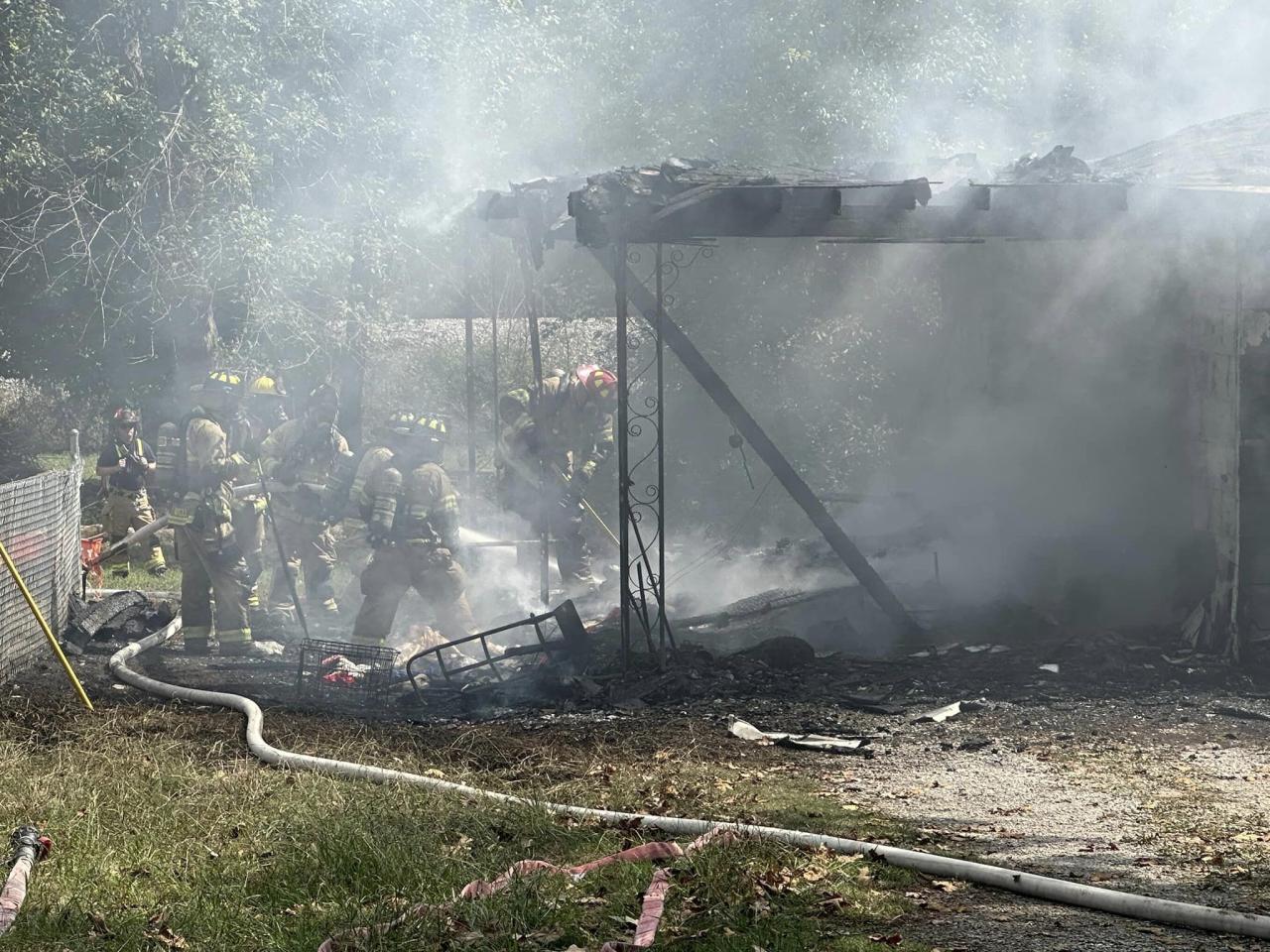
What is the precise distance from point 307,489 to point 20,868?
25.7 ft

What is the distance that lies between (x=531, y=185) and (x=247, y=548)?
382cm

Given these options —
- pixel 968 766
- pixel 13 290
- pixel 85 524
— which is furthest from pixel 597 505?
pixel 968 766

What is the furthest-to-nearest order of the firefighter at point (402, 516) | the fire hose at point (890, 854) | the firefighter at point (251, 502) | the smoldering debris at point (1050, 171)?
the firefighter at point (251, 502) < the firefighter at point (402, 516) < the smoldering debris at point (1050, 171) < the fire hose at point (890, 854)

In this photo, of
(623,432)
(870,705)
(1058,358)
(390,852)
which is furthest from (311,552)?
(390,852)

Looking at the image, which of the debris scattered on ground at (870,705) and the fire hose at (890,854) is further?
the debris scattered on ground at (870,705)

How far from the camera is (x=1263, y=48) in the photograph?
67.7 ft

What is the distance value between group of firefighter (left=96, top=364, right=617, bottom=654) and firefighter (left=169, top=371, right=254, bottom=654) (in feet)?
0.03

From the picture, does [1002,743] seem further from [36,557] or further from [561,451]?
[561,451]

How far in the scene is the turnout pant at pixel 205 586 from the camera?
36.0ft

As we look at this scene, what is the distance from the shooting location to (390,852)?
525 centimetres

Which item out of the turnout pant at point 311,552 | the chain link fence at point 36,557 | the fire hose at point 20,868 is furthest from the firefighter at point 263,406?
the fire hose at point 20,868

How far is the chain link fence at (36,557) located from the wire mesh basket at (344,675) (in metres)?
1.83

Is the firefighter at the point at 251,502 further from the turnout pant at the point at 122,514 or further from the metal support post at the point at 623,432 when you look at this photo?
the metal support post at the point at 623,432

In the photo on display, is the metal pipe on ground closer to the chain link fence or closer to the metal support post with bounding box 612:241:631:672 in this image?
the metal support post with bounding box 612:241:631:672
